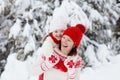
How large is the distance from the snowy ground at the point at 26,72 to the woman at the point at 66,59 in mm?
2300

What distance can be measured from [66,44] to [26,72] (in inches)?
103

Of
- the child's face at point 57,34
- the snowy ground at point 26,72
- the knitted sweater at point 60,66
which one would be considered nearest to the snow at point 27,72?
the snowy ground at point 26,72

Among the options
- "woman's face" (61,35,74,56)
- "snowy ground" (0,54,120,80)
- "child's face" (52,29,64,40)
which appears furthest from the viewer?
"snowy ground" (0,54,120,80)

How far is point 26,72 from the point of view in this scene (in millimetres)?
6023

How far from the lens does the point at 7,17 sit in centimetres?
653

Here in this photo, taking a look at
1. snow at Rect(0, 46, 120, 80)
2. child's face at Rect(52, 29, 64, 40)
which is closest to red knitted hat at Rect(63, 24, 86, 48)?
child's face at Rect(52, 29, 64, 40)

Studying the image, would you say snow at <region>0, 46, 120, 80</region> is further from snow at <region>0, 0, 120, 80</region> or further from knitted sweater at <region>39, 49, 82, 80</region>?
knitted sweater at <region>39, 49, 82, 80</region>

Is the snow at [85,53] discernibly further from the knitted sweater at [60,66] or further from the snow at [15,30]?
the knitted sweater at [60,66]

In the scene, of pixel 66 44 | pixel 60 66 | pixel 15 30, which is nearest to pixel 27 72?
pixel 15 30

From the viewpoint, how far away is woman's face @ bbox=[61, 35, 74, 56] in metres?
3.53

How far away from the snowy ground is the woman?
2300 mm

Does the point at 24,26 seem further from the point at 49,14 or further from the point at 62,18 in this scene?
the point at 62,18

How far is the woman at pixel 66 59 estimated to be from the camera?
3553 mm

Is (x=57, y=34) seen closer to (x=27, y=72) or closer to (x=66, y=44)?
(x=66, y=44)
